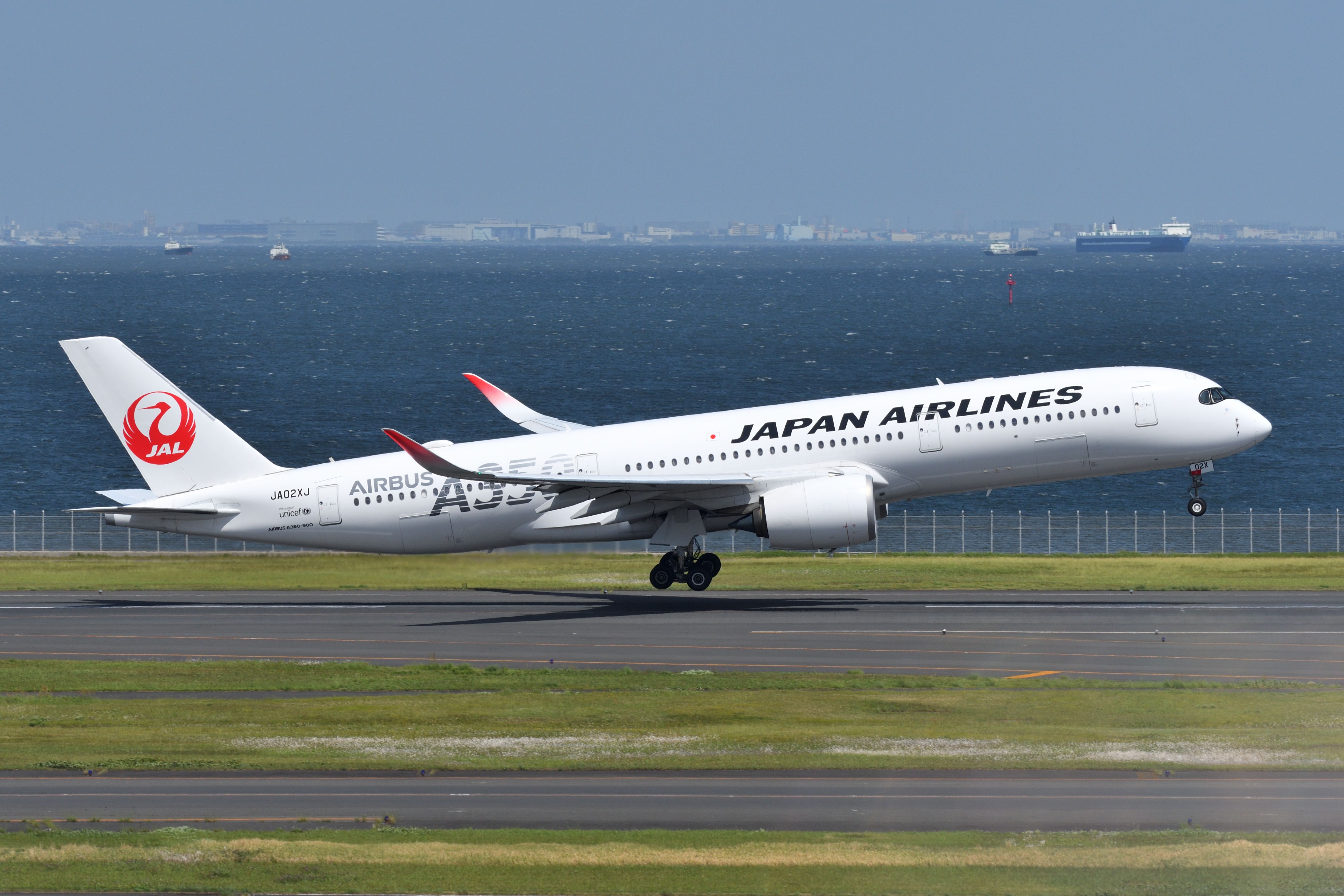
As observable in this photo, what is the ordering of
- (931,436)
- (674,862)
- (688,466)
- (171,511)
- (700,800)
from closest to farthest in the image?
(674,862), (700,800), (931,436), (171,511), (688,466)

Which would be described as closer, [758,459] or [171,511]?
[171,511]

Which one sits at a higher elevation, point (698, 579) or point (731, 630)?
point (698, 579)

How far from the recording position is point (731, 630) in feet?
150

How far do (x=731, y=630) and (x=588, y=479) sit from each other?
255 inches

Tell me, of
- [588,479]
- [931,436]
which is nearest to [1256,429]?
[931,436]

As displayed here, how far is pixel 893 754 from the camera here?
29781 millimetres

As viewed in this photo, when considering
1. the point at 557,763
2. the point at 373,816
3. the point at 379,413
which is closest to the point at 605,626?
the point at 557,763

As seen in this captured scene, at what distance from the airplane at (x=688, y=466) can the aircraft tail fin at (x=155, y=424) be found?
51 mm

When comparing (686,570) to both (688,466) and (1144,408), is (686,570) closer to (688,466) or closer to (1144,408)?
(688,466)

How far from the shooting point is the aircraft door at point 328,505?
50.9 meters

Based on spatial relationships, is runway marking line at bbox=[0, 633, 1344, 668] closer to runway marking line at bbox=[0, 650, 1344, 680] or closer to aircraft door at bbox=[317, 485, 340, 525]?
runway marking line at bbox=[0, 650, 1344, 680]

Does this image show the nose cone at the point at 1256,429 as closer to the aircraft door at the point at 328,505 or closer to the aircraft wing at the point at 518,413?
the aircraft wing at the point at 518,413

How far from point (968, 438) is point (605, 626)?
12.4 metres

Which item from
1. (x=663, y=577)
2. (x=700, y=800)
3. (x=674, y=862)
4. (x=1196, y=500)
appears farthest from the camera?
(x=663, y=577)
